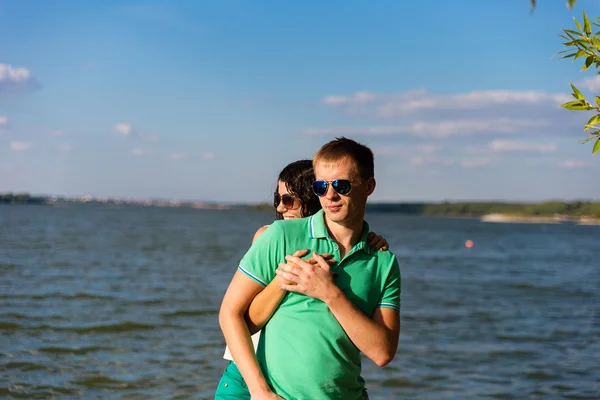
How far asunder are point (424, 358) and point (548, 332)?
194 inches

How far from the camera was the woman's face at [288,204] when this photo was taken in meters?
3.72

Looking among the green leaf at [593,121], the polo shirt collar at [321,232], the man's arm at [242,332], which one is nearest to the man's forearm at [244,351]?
the man's arm at [242,332]

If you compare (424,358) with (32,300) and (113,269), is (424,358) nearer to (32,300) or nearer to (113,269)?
(32,300)

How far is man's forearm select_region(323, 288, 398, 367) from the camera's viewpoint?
8.79 feet

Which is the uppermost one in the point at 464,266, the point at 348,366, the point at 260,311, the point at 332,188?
the point at 332,188

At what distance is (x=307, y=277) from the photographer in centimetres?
266

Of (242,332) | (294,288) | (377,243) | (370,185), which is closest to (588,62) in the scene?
(370,185)

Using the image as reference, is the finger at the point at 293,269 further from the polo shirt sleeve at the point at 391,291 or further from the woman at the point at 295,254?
the polo shirt sleeve at the point at 391,291

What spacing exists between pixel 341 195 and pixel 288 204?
38.0 inches

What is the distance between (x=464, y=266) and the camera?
124ft

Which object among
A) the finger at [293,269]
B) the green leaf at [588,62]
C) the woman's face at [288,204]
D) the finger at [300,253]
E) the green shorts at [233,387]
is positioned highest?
the green leaf at [588,62]

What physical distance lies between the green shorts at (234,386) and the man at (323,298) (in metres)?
0.56

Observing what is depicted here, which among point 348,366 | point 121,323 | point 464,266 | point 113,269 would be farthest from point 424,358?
point 464,266

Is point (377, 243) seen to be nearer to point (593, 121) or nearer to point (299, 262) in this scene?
point (299, 262)
